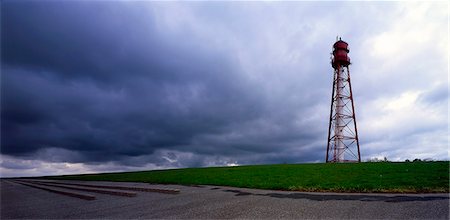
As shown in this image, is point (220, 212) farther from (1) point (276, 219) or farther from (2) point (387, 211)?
(2) point (387, 211)

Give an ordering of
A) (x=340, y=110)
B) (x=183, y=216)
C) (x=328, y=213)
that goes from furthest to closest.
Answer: (x=340, y=110) → (x=183, y=216) → (x=328, y=213)

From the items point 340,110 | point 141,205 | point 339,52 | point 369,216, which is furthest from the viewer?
point 339,52

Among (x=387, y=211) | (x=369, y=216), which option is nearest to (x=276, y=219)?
(x=369, y=216)

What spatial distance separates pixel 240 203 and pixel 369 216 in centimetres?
534

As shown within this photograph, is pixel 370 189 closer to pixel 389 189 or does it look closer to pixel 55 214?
pixel 389 189

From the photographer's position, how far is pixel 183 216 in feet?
33.9

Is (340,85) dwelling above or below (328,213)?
above

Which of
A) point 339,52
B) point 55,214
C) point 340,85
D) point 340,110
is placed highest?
point 339,52

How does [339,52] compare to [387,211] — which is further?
[339,52]

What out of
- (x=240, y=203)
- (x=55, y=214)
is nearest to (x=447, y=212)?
(x=240, y=203)

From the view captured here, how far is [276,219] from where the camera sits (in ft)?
29.6

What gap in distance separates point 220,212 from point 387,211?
19.3 ft

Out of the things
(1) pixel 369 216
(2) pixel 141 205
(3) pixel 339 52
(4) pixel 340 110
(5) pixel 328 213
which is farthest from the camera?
(3) pixel 339 52

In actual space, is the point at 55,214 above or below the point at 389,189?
below
